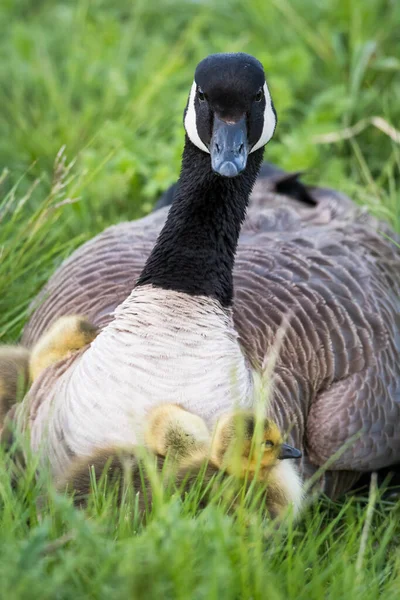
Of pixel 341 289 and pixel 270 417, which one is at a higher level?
pixel 341 289

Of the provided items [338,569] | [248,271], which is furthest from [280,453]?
[248,271]

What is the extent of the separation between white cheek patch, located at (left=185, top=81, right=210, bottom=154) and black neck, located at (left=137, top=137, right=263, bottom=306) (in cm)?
4

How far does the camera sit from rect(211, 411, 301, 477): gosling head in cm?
326

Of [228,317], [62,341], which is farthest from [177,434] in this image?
[62,341]

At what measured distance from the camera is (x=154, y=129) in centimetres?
646

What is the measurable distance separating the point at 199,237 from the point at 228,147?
1.63 ft

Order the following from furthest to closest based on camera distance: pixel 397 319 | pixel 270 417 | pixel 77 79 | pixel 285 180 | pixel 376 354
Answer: pixel 77 79 < pixel 285 180 < pixel 397 319 < pixel 376 354 < pixel 270 417

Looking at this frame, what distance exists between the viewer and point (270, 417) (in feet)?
12.2

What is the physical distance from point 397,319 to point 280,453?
159 centimetres

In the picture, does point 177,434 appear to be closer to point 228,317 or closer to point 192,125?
point 228,317

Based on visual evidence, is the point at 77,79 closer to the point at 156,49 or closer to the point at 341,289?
the point at 156,49

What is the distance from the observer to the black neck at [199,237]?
382 cm

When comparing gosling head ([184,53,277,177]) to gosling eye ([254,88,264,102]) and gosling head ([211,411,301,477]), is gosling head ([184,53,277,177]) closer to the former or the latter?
gosling eye ([254,88,264,102])

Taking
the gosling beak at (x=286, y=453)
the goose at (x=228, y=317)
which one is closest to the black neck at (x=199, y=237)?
the goose at (x=228, y=317)
